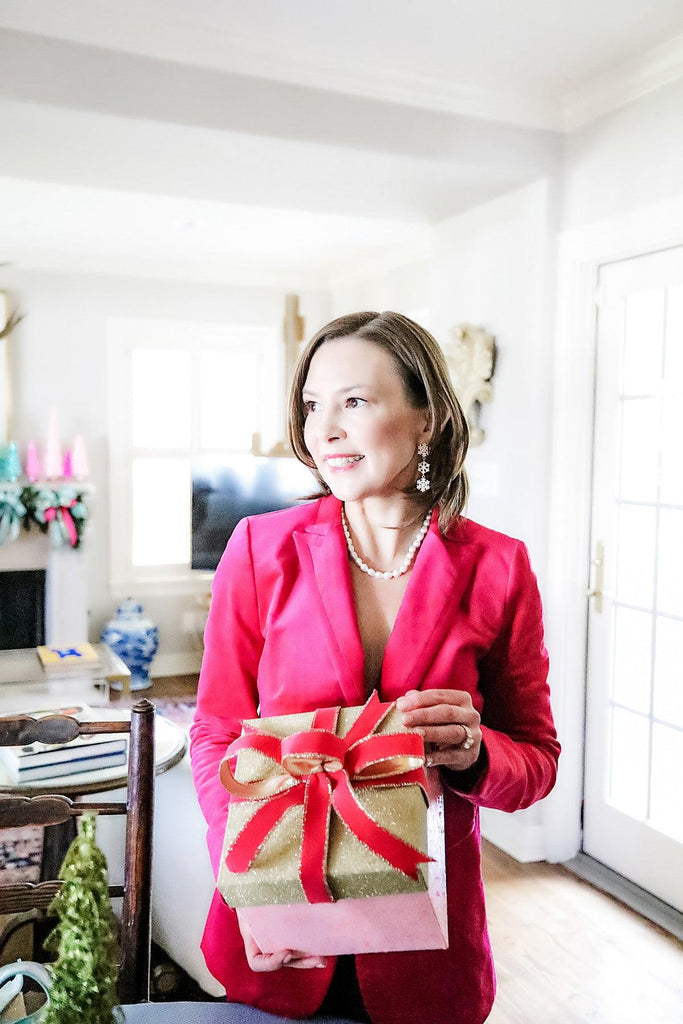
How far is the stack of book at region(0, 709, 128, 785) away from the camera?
7.00 ft

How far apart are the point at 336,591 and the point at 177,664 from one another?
5008 millimetres

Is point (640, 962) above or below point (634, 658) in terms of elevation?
below

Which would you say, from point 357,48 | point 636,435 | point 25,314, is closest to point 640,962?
point 636,435

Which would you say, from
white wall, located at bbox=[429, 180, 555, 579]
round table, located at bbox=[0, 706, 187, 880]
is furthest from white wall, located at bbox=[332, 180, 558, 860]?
round table, located at bbox=[0, 706, 187, 880]

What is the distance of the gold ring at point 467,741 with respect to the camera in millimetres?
869

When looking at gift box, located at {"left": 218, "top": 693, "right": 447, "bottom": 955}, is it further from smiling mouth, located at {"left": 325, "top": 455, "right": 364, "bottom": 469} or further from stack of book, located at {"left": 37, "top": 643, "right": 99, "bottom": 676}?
stack of book, located at {"left": 37, "top": 643, "right": 99, "bottom": 676}

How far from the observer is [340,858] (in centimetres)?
75

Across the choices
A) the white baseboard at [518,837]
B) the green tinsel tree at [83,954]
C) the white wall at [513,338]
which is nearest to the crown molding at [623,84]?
the white wall at [513,338]

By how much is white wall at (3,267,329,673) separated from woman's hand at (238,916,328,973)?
4.89 meters

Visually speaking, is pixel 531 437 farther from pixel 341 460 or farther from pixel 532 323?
pixel 341 460

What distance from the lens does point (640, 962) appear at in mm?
2449

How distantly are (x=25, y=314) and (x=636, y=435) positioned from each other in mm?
3897

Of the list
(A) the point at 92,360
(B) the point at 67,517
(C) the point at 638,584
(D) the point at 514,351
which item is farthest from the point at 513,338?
(A) the point at 92,360

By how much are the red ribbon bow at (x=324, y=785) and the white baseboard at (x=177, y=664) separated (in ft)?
16.7
